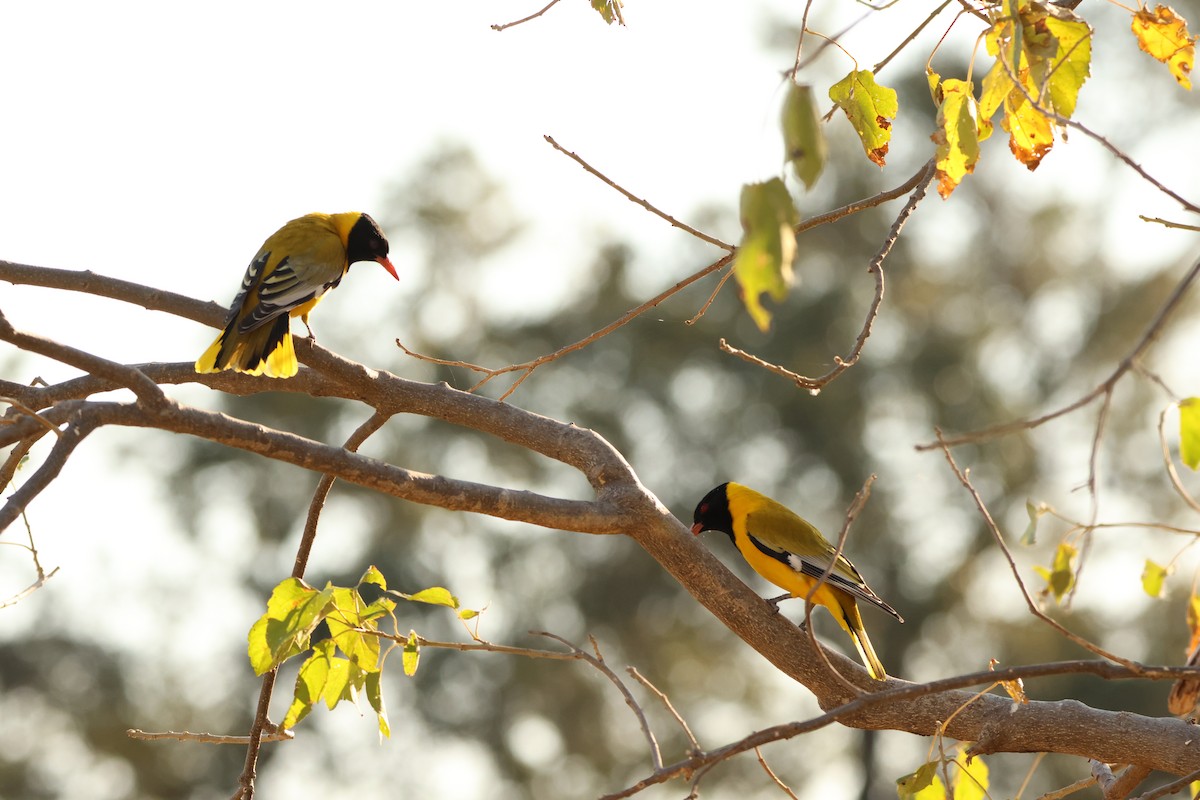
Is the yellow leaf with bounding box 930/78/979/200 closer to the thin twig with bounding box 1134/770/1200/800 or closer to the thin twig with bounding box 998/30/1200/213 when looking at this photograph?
the thin twig with bounding box 998/30/1200/213

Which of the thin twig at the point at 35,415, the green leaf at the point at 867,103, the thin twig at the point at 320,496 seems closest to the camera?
the thin twig at the point at 35,415

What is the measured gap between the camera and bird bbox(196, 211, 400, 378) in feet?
15.2

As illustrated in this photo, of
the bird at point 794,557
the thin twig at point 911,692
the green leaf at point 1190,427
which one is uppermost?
the bird at point 794,557

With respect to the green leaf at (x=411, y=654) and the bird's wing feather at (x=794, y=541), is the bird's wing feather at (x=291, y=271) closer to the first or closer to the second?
the green leaf at (x=411, y=654)

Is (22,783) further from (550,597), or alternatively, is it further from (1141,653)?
(1141,653)

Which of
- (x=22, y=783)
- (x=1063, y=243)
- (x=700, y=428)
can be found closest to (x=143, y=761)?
(x=22, y=783)

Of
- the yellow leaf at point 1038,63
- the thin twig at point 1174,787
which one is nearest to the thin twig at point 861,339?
the yellow leaf at point 1038,63

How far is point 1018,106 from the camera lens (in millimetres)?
3061

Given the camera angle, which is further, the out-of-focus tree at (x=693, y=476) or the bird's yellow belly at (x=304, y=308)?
the out-of-focus tree at (x=693, y=476)

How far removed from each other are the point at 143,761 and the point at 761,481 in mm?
10669

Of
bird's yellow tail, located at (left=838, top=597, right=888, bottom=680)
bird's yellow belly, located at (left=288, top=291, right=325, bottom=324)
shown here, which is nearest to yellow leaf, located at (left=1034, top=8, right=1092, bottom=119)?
bird's yellow tail, located at (left=838, top=597, right=888, bottom=680)

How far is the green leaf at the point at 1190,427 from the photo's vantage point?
242 cm

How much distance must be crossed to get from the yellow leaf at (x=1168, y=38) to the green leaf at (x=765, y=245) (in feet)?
4.56

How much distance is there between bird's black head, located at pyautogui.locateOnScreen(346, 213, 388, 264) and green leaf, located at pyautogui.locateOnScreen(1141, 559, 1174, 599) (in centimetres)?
525
